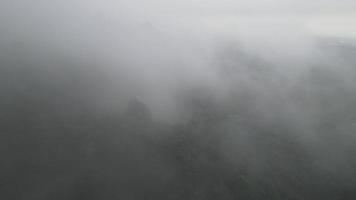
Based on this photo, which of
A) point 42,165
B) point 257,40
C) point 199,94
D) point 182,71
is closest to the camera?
point 42,165

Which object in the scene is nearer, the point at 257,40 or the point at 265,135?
the point at 265,135

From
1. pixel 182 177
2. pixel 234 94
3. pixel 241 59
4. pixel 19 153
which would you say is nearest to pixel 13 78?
pixel 19 153

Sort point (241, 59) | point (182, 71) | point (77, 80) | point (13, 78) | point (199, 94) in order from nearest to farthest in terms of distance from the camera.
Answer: point (13, 78) → point (77, 80) → point (199, 94) → point (182, 71) → point (241, 59)

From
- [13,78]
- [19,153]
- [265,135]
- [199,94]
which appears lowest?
[265,135]

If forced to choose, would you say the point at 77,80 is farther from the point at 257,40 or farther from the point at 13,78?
the point at 257,40

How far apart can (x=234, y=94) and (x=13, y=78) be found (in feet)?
80.9

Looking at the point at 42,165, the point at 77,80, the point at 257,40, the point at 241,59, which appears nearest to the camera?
the point at 42,165

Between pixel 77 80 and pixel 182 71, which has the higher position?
pixel 77 80

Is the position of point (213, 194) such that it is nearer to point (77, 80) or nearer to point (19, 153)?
point (19, 153)

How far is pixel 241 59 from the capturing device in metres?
48.4

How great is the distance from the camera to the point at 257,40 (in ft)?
218

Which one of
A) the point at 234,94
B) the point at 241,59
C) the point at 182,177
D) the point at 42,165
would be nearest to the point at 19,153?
the point at 42,165

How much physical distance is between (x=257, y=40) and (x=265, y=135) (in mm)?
42684

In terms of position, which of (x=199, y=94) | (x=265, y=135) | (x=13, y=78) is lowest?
(x=265, y=135)
